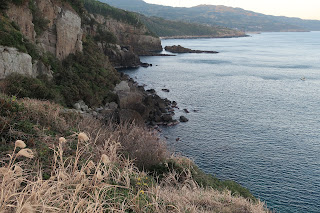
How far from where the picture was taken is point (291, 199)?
2506cm

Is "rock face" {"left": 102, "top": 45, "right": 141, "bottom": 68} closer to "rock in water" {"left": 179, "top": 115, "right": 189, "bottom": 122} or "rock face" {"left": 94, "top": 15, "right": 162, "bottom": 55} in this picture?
"rock face" {"left": 94, "top": 15, "right": 162, "bottom": 55}

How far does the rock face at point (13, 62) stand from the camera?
30.8 m

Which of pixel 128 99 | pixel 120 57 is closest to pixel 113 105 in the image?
pixel 128 99

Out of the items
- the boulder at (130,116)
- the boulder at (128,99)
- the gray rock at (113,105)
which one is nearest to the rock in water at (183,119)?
the boulder at (128,99)

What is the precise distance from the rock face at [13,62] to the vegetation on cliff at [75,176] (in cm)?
1917

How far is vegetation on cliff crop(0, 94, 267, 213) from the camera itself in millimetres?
6820

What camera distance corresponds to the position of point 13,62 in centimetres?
3180

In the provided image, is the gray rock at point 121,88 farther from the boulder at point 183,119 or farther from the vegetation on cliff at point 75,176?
the vegetation on cliff at point 75,176

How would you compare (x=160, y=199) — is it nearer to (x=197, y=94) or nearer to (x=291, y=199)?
(x=291, y=199)

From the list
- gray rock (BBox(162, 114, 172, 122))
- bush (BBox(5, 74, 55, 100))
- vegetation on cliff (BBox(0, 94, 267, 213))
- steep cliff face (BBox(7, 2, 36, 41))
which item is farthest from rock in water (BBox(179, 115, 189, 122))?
steep cliff face (BBox(7, 2, 36, 41))

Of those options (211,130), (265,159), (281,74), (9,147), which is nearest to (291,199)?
(265,159)

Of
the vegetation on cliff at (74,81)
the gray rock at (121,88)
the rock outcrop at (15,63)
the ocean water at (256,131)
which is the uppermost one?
the rock outcrop at (15,63)

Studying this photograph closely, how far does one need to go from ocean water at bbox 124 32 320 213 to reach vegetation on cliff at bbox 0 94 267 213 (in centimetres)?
1361

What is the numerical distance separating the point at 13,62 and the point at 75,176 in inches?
1114
